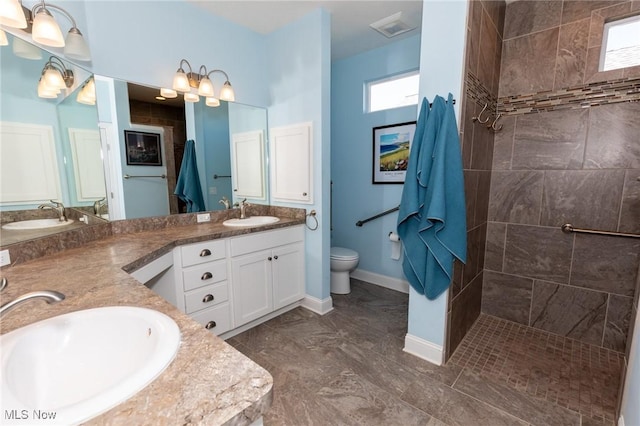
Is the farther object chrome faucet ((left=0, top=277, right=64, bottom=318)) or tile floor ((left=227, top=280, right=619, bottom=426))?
tile floor ((left=227, top=280, right=619, bottom=426))

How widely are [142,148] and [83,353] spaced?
1736 mm

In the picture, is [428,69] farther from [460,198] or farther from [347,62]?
[347,62]

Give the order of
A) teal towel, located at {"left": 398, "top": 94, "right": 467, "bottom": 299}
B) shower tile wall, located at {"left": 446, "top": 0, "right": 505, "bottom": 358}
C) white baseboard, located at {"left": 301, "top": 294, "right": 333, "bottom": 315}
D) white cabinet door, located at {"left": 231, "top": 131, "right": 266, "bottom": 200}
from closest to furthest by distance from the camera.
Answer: teal towel, located at {"left": 398, "top": 94, "right": 467, "bottom": 299} → shower tile wall, located at {"left": 446, "top": 0, "right": 505, "bottom": 358} → white baseboard, located at {"left": 301, "top": 294, "right": 333, "bottom": 315} → white cabinet door, located at {"left": 231, "top": 131, "right": 266, "bottom": 200}

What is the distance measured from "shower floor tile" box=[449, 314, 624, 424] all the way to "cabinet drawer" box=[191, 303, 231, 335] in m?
1.61

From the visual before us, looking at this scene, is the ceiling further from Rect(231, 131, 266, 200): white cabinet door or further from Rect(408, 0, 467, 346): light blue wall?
Rect(231, 131, 266, 200): white cabinet door

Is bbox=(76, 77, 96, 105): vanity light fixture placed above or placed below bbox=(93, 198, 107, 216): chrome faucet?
above

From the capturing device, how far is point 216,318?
6.86ft

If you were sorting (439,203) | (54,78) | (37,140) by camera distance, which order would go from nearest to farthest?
1. (37,140)
2. (54,78)
3. (439,203)

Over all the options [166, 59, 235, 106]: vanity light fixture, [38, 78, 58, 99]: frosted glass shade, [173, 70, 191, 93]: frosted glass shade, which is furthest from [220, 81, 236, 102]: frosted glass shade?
[38, 78, 58, 99]: frosted glass shade

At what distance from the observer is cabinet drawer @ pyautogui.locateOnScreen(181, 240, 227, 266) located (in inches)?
74.4

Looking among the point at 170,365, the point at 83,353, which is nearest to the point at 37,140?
the point at 83,353

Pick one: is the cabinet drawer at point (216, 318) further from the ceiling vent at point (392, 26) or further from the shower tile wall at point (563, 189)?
the ceiling vent at point (392, 26)

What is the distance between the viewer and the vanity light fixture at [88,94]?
176 centimetres

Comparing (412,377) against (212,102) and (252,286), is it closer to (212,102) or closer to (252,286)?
(252,286)
